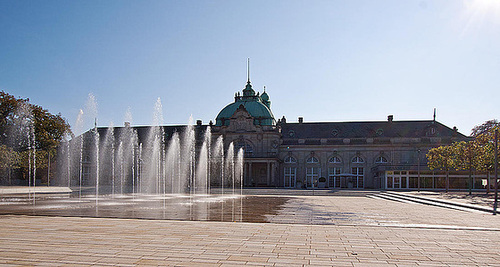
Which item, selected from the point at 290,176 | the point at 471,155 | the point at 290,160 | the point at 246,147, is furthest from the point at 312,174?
the point at 471,155

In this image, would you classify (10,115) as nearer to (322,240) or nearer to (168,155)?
(168,155)

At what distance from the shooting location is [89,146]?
80312mm

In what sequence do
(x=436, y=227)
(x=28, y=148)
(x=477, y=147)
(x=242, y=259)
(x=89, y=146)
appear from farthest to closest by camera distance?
(x=89, y=146)
(x=28, y=148)
(x=477, y=147)
(x=436, y=227)
(x=242, y=259)

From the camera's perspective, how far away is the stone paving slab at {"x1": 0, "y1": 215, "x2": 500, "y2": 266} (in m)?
7.55

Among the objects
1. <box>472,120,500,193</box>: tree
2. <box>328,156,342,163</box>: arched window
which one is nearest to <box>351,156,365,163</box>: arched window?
<box>328,156,342,163</box>: arched window

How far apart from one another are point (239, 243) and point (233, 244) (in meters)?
0.17

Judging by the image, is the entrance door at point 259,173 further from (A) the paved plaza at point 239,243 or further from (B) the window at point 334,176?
(A) the paved plaza at point 239,243

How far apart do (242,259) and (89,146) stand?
79051 millimetres

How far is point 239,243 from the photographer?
9.26m

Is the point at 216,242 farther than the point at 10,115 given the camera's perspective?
No

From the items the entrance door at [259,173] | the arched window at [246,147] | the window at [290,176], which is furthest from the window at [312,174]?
the arched window at [246,147]

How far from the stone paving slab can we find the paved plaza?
0.06 feet

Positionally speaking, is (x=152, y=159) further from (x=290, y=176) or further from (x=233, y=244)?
(x=233, y=244)

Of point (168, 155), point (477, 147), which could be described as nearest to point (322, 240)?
point (477, 147)
